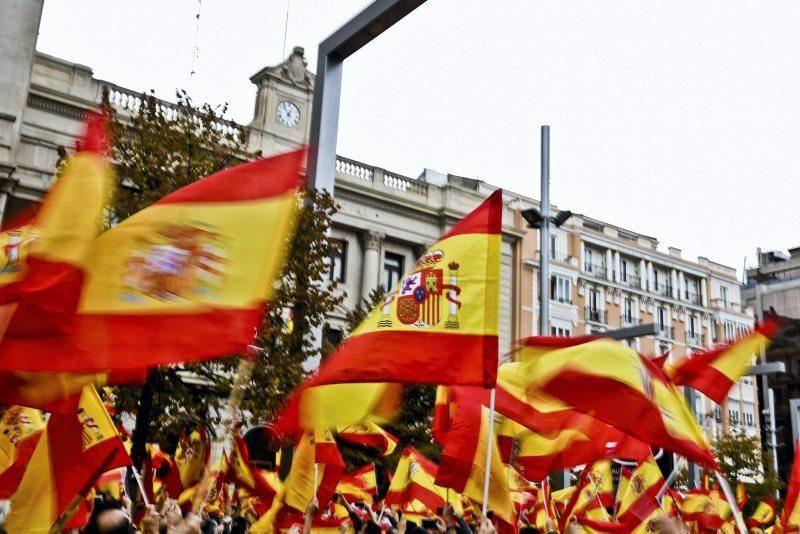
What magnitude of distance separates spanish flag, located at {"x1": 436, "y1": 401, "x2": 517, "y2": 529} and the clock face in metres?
26.7

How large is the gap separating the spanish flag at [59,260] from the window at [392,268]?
3087 cm

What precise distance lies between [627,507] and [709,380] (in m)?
2.87

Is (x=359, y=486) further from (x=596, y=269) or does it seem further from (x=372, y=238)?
(x=596, y=269)

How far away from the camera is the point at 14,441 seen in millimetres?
8258

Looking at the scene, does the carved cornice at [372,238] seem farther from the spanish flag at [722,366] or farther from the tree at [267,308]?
the spanish flag at [722,366]

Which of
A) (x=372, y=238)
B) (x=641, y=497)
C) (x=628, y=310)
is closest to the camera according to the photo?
(x=641, y=497)

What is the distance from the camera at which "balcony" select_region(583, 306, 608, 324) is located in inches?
2155

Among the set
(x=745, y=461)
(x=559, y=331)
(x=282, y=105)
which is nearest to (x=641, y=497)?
(x=745, y=461)

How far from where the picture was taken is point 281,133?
109ft

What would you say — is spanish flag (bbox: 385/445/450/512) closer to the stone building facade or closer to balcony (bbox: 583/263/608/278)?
the stone building facade

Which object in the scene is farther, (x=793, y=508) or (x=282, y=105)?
(x=282, y=105)

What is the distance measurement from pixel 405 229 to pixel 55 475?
30.8 m

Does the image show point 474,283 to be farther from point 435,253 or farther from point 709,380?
point 709,380

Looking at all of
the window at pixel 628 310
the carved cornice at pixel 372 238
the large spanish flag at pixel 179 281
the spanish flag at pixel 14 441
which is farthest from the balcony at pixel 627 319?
the large spanish flag at pixel 179 281
